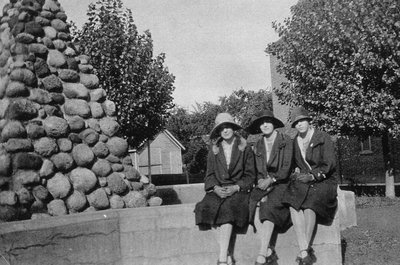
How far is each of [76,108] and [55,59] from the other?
30.6 inches

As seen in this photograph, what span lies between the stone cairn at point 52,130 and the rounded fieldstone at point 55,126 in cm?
1

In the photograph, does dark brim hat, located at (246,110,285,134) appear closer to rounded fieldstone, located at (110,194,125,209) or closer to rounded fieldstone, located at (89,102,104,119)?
rounded fieldstone, located at (110,194,125,209)

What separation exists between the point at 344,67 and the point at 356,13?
1.74 m

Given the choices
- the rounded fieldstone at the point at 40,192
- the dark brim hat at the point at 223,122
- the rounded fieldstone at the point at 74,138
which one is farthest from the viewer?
the rounded fieldstone at the point at 74,138

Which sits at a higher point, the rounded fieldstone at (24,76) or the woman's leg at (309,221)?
the rounded fieldstone at (24,76)

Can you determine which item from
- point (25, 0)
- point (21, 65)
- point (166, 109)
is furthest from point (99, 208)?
point (166, 109)

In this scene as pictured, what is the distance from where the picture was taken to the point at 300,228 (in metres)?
5.35

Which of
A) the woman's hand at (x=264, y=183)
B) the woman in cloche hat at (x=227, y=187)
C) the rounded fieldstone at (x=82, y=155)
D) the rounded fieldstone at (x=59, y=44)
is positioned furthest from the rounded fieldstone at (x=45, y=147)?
the woman's hand at (x=264, y=183)

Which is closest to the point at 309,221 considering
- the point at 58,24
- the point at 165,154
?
the point at 58,24

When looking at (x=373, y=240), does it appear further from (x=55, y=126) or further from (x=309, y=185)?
(x=55, y=126)

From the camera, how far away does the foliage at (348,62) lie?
1455 cm

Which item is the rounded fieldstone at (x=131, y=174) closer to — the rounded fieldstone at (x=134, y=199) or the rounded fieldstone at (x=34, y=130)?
the rounded fieldstone at (x=134, y=199)

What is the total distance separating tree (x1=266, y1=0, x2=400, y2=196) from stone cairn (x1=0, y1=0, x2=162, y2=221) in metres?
9.90

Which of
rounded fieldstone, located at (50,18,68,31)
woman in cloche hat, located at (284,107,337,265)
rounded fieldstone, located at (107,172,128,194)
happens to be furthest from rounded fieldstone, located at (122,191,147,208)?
rounded fieldstone, located at (50,18,68,31)
